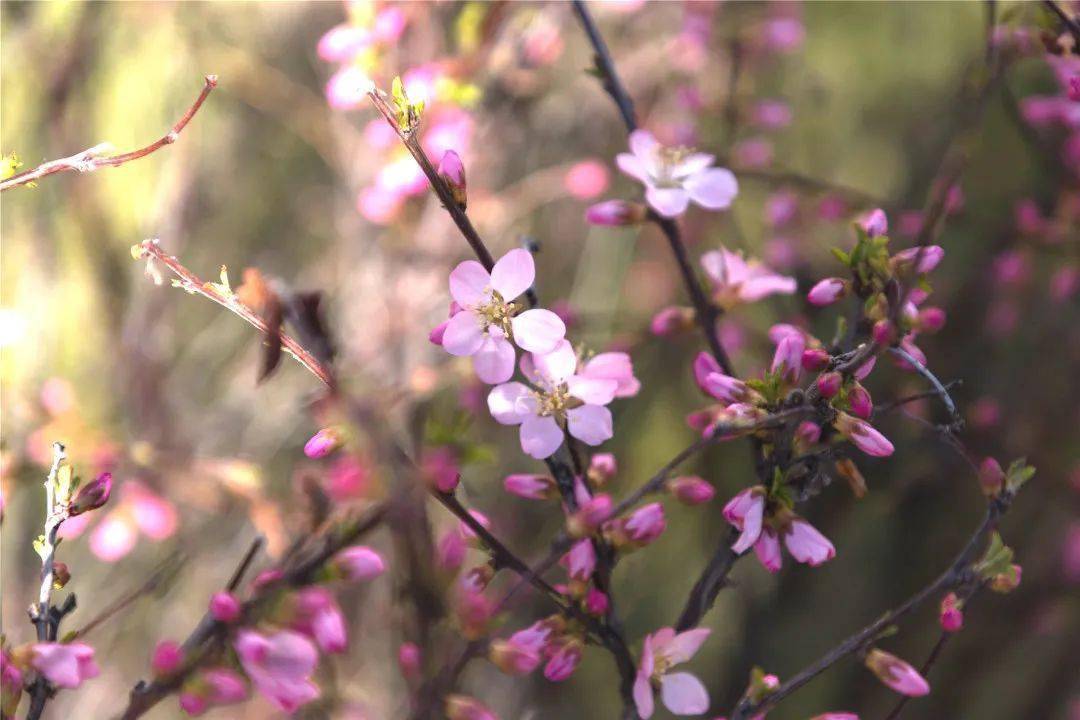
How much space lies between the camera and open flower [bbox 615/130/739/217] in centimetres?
69

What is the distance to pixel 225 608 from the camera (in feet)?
1.64

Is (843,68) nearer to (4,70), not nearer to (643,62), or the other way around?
(643,62)

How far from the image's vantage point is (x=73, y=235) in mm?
1390

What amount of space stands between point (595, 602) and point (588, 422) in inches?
4.6

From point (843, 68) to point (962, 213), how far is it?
1.02 m

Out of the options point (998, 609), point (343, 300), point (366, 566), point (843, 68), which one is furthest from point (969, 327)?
point (366, 566)

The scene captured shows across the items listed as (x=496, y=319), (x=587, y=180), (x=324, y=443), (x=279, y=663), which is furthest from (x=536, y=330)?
(x=587, y=180)

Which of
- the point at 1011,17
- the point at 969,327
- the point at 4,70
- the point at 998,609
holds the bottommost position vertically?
the point at 998,609

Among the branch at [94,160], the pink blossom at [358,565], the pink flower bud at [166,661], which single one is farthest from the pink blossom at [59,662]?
the branch at [94,160]

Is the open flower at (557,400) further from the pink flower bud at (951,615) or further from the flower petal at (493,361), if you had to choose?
the pink flower bud at (951,615)

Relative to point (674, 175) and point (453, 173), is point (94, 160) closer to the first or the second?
point (453, 173)

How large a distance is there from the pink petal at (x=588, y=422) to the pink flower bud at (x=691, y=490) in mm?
62

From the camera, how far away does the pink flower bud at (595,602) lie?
550 millimetres

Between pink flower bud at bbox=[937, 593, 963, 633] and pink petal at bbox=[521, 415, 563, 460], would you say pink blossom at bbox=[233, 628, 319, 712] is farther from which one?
pink flower bud at bbox=[937, 593, 963, 633]
